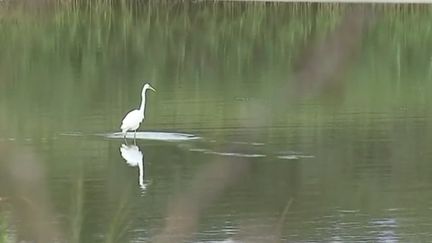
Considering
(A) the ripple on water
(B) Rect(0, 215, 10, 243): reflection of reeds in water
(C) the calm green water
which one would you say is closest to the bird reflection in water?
(C) the calm green water

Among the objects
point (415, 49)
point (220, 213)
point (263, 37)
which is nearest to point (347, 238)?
point (220, 213)

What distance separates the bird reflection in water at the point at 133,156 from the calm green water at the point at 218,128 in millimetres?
38

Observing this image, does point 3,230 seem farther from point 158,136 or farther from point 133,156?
point 158,136

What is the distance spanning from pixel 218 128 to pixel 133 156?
3.04ft

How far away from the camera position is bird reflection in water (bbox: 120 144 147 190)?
700 centimetres

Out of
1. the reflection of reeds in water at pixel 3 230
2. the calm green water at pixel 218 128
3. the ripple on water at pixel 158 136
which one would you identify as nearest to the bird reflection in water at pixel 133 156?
the calm green water at pixel 218 128

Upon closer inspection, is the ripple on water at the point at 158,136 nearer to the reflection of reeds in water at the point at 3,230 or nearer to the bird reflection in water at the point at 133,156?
the bird reflection in water at the point at 133,156

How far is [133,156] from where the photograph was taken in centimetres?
750

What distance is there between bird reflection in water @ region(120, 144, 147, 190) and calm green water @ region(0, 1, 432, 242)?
0.12ft

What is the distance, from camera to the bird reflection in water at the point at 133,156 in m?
7.00

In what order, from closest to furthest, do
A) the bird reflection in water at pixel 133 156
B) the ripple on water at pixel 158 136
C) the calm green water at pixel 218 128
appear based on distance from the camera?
1. the calm green water at pixel 218 128
2. the bird reflection in water at pixel 133 156
3. the ripple on water at pixel 158 136

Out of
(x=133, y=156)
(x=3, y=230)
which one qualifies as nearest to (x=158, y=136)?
(x=133, y=156)

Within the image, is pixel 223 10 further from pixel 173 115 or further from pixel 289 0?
pixel 173 115

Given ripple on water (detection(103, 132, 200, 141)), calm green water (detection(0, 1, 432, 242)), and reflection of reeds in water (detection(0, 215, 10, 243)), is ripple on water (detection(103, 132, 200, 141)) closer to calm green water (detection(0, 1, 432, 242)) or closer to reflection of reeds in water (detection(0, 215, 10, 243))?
calm green water (detection(0, 1, 432, 242))
